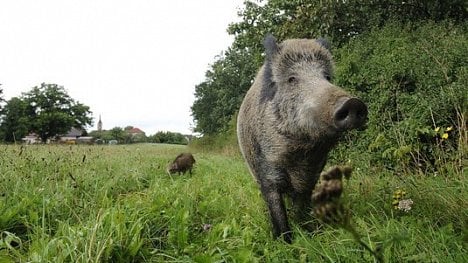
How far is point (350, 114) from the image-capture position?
83.0 inches

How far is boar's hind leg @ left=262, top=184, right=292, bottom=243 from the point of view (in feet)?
9.61

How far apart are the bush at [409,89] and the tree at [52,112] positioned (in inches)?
2486

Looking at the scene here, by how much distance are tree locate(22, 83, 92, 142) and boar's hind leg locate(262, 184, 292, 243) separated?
218 feet

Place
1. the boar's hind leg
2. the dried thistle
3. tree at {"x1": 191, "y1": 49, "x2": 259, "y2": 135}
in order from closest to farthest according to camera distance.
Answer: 1. the dried thistle
2. the boar's hind leg
3. tree at {"x1": 191, "y1": 49, "x2": 259, "y2": 135}

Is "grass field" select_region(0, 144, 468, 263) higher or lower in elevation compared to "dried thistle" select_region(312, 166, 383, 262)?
lower

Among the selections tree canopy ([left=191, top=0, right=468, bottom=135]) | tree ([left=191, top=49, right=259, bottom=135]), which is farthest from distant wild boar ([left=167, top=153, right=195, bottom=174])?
tree ([left=191, top=49, right=259, bottom=135])

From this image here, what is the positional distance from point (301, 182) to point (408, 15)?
9.24 m

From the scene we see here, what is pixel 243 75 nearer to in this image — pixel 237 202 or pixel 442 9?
pixel 442 9

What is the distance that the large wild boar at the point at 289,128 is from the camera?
2.81 metres

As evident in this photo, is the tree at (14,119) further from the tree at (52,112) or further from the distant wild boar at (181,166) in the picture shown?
the distant wild boar at (181,166)

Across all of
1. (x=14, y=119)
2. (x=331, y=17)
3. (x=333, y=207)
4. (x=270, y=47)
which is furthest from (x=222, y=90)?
(x=14, y=119)

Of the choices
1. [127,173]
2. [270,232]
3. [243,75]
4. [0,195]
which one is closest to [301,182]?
[270,232]

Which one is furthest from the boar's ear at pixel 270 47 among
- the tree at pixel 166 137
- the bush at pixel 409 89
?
the tree at pixel 166 137

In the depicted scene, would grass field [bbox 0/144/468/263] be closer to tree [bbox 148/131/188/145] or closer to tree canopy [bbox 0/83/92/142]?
tree canopy [bbox 0/83/92/142]
